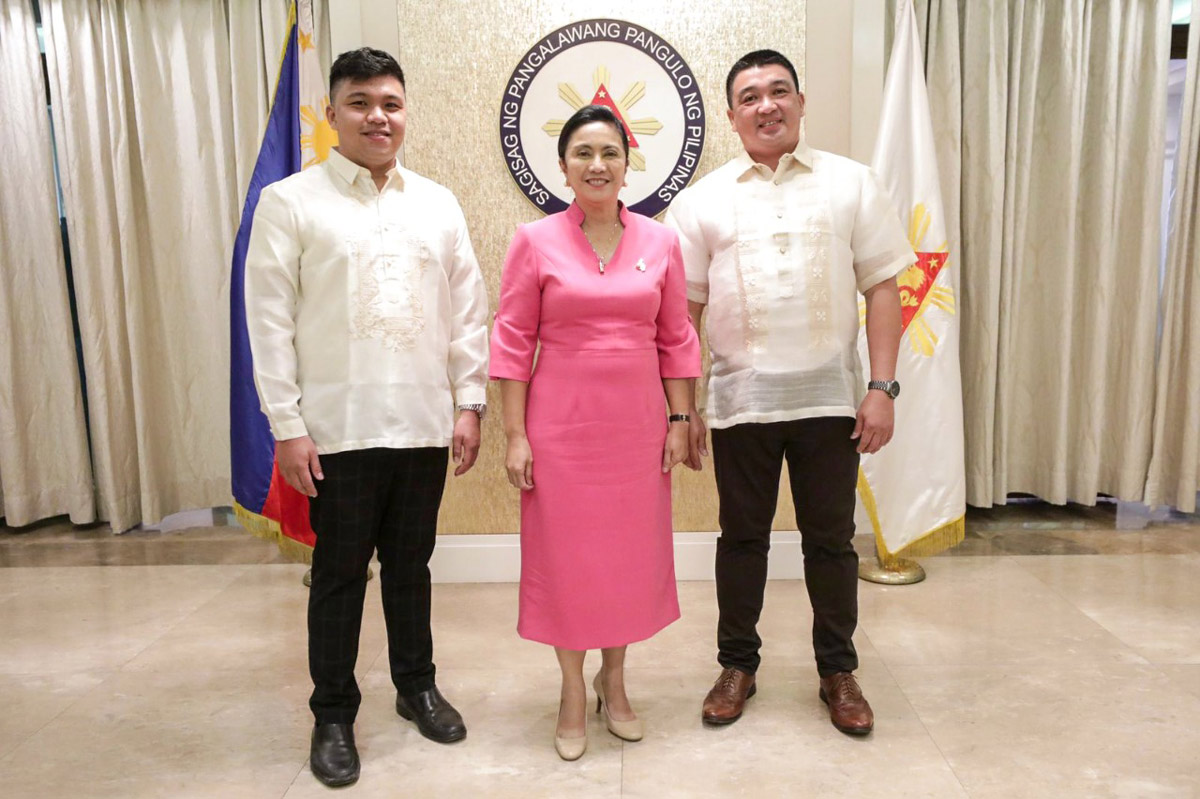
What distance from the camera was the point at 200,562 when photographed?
3621 millimetres

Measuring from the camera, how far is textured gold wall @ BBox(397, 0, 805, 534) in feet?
10.1

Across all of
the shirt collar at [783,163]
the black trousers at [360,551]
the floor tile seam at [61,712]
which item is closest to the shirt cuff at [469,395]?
the black trousers at [360,551]

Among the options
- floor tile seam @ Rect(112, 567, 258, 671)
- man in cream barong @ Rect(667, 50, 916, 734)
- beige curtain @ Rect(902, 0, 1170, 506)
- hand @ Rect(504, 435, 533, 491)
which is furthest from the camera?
beige curtain @ Rect(902, 0, 1170, 506)

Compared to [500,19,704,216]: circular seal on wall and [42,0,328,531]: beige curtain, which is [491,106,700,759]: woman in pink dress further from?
[42,0,328,531]: beige curtain

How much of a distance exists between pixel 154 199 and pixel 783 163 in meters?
3.00

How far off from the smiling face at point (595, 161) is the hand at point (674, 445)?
0.55m

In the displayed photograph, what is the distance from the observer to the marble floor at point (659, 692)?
1957mm

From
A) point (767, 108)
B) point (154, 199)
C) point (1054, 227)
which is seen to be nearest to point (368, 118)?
point (767, 108)

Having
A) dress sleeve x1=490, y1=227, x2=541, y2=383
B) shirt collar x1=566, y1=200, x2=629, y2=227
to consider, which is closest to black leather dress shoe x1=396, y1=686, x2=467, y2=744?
dress sleeve x1=490, y1=227, x2=541, y2=383

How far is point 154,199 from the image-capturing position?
12.7 ft

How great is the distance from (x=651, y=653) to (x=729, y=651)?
0.41 meters

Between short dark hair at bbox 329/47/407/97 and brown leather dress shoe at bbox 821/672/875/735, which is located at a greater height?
short dark hair at bbox 329/47/407/97

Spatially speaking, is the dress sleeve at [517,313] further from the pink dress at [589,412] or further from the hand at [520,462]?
the hand at [520,462]

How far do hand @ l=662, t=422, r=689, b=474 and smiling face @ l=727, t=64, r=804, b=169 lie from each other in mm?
697
